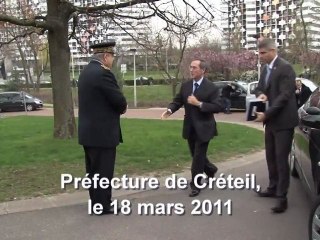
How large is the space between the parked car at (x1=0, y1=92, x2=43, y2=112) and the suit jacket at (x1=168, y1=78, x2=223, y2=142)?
3485 centimetres

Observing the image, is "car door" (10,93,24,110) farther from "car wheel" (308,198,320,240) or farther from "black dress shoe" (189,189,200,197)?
"car wheel" (308,198,320,240)

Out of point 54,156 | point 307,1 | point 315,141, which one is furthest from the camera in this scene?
point 307,1

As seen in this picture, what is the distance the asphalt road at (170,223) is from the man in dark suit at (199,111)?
1.78 ft

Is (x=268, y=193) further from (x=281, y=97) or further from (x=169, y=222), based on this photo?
(x=169, y=222)

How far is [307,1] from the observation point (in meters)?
39.2

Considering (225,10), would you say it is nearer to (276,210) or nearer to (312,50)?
(276,210)

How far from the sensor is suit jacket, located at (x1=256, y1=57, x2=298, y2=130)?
5.61m

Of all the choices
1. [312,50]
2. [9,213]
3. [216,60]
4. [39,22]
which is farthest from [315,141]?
[216,60]

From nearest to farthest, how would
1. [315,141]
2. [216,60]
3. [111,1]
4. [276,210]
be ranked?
[315,141] → [276,210] → [111,1] → [216,60]

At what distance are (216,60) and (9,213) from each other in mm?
48002

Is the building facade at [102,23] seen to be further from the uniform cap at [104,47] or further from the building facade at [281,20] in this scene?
the building facade at [281,20]

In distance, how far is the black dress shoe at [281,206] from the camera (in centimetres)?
571

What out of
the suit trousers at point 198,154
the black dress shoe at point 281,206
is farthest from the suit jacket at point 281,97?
the suit trousers at point 198,154

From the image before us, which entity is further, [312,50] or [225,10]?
[312,50]
